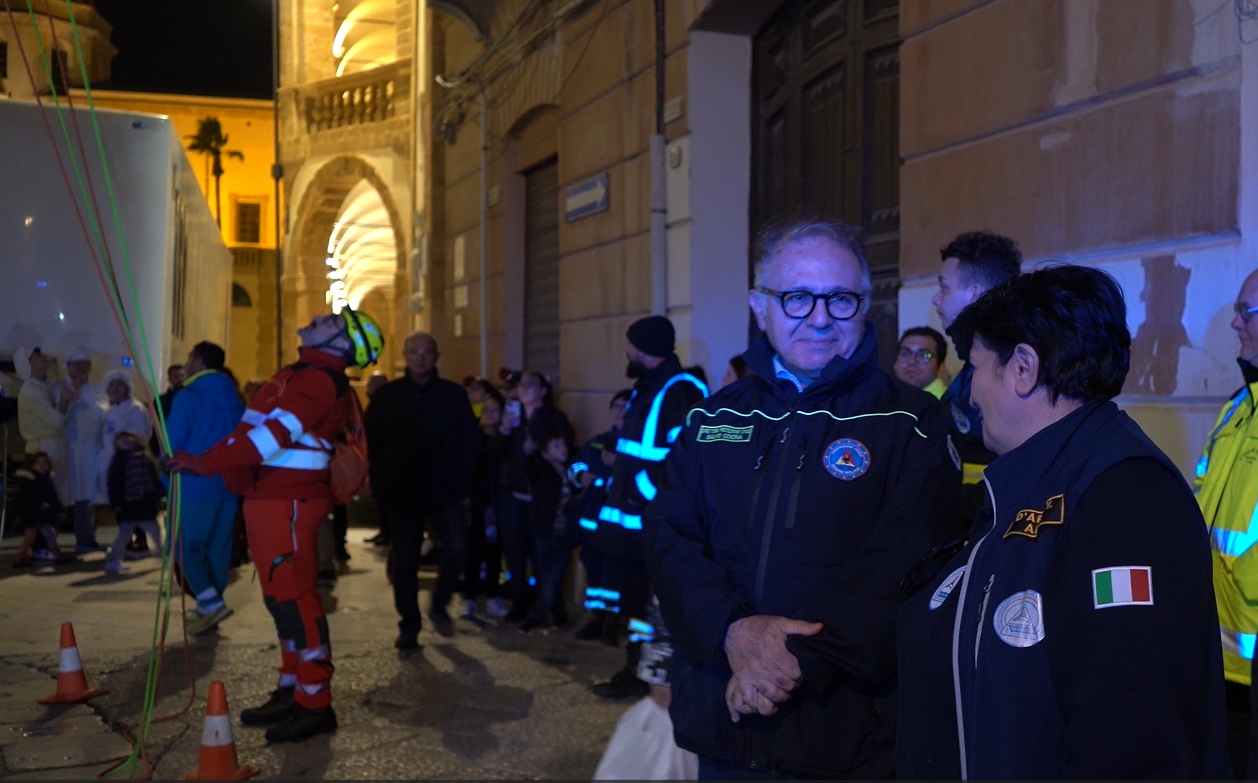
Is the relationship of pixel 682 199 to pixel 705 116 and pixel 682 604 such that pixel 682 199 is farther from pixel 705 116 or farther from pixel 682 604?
pixel 682 604

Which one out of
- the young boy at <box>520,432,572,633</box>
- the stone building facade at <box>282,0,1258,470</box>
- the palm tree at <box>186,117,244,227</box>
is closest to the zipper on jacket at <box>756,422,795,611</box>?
the stone building facade at <box>282,0,1258,470</box>

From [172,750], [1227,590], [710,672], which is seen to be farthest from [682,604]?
[172,750]

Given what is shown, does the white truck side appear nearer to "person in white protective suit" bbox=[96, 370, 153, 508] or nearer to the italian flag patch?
"person in white protective suit" bbox=[96, 370, 153, 508]

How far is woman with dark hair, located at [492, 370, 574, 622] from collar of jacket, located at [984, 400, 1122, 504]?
5820 millimetres

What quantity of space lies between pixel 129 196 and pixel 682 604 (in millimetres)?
8903

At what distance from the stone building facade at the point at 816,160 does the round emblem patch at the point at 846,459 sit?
1.79 metres

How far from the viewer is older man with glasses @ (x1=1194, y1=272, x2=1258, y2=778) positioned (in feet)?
8.61

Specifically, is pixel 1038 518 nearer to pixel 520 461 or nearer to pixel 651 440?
pixel 651 440

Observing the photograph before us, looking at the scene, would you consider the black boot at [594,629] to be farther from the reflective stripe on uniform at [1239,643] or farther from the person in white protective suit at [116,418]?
the person in white protective suit at [116,418]

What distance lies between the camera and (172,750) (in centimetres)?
482

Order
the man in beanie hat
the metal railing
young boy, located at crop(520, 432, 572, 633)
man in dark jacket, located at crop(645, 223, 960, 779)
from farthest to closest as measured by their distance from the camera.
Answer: the metal railing, young boy, located at crop(520, 432, 572, 633), the man in beanie hat, man in dark jacket, located at crop(645, 223, 960, 779)

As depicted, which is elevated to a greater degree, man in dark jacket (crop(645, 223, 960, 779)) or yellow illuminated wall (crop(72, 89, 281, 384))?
yellow illuminated wall (crop(72, 89, 281, 384))

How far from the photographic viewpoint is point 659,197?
312 inches

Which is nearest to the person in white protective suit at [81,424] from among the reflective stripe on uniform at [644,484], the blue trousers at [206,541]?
the blue trousers at [206,541]
